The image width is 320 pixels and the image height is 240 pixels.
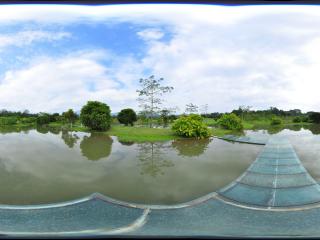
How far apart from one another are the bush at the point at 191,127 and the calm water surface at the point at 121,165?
5 centimetres

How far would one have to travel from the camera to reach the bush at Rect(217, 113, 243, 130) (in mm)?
1635

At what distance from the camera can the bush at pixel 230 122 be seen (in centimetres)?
163

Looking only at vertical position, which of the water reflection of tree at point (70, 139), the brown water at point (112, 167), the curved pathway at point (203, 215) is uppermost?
the water reflection of tree at point (70, 139)

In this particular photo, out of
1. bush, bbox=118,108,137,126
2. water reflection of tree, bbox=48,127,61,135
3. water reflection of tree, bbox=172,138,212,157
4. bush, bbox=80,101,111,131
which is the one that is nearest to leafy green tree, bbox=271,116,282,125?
water reflection of tree, bbox=172,138,212,157

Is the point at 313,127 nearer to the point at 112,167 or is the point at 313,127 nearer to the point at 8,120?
the point at 112,167

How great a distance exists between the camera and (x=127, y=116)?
1.57 meters

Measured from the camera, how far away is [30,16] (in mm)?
1344

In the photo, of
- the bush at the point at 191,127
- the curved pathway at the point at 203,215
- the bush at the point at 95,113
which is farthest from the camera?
the bush at the point at 191,127

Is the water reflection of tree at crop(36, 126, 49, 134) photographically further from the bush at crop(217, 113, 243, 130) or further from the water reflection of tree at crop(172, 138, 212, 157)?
the bush at crop(217, 113, 243, 130)

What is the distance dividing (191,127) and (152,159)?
1.00 feet

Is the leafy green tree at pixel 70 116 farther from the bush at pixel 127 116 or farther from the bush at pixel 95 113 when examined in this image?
the bush at pixel 127 116

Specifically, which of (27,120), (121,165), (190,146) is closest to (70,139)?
(27,120)

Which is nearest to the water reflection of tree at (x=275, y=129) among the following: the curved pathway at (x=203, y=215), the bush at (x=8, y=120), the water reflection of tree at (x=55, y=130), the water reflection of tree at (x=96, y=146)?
the curved pathway at (x=203, y=215)

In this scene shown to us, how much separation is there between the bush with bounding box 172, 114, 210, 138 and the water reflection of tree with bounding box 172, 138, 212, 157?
36mm
